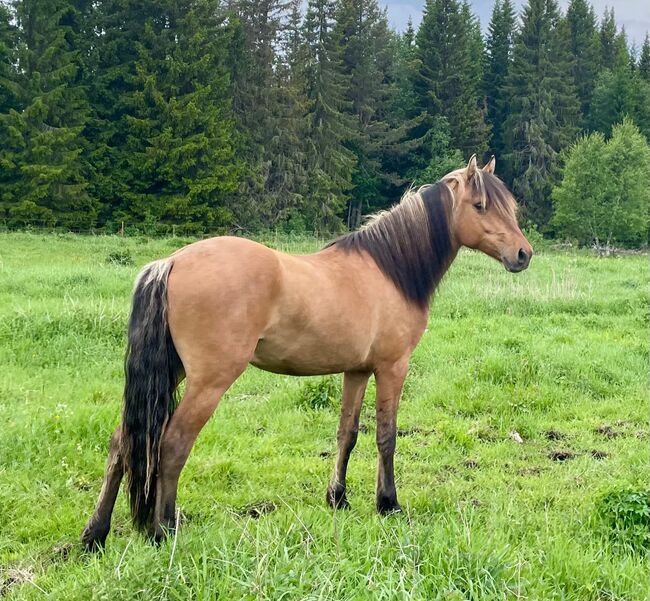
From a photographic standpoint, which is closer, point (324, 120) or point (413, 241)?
point (413, 241)

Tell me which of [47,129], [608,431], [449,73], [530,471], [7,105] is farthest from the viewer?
[449,73]

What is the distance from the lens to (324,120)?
33.6 meters

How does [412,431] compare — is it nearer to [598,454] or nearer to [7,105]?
[598,454]

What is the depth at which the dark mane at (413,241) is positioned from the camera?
3.75m

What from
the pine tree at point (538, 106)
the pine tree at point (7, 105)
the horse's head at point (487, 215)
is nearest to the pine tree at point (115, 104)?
the pine tree at point (7, 105)

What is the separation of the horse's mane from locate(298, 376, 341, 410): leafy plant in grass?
2.15 meters

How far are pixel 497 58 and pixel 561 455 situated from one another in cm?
4684

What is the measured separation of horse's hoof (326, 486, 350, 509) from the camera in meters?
3.68

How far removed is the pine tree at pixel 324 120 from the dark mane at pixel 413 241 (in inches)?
1140

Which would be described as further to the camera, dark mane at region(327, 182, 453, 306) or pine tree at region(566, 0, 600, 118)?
pine tree at region(566, 0, 600, 118)

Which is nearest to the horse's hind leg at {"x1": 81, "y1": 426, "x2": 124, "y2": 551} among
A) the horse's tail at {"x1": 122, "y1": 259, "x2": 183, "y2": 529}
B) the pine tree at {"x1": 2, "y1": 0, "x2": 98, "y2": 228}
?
the horse's tail at {"x1": 122, "y1": 259, "x2": 183, "y2": 529}

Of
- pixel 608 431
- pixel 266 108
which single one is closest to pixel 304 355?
pixel 608 431

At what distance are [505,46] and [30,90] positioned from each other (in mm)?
35111

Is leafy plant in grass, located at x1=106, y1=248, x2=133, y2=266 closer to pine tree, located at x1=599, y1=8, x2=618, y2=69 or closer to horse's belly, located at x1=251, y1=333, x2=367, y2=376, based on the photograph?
horse's belly, located at x1=251, y1=333, x2=367, y2=376
